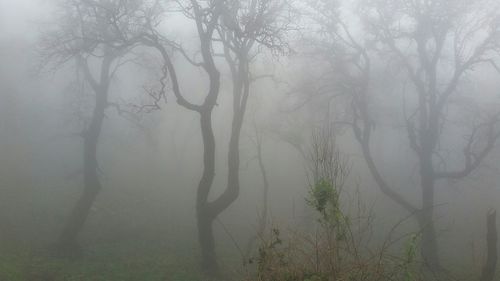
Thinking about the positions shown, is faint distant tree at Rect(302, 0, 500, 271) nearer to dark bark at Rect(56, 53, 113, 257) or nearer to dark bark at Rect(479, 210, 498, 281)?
dark bark at Rect(479, 210, 498, 281)

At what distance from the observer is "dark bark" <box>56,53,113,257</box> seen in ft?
52.5

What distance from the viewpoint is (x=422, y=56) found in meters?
18.1

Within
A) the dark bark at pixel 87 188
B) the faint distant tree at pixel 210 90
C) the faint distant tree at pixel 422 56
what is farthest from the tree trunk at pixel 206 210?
the faint distant tree at pixel 422 56

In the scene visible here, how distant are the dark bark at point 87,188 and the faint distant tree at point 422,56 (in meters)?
8.10

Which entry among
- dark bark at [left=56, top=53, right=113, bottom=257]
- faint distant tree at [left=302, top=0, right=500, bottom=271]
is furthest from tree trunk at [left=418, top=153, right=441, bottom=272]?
dark bark at [left=56, top=53, right=113, bottom=257]

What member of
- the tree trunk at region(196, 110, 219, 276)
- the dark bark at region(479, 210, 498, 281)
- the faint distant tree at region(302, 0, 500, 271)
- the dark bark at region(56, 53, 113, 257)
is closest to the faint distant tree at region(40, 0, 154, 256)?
the dark bark at region(56, 53, 113, 257)

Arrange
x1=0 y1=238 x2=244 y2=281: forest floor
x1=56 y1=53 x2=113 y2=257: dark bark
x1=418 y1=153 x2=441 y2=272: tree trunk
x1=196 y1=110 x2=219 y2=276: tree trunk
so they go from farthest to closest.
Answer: x1=418 y1=153 x2=441 y2=272: tree trunk
x1=56 y1=53 x2=113 y2=257: dark bark
x1=196 y1=110 x2=219 y2=276: tree trunk
x1=0 y1=238 x2=244 y2=281: forest floor

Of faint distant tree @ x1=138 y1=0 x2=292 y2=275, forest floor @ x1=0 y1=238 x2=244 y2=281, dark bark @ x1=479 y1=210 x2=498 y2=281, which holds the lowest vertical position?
forest floor @ x1=0 y1=238 x2=244 y2=281

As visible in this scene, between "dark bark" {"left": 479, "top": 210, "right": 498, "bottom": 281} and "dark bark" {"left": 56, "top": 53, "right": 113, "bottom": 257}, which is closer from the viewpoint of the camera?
"dark bark" {"left": 479, "top": 210, "right": 498, "bottom": 281}

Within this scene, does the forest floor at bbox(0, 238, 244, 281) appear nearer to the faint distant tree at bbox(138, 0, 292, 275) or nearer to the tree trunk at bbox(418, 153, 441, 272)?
the faint distant tree at bbox(138, 0, 292, 275)

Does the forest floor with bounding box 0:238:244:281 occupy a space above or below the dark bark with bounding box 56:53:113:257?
below

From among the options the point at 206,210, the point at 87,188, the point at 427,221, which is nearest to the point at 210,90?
the point at 206,210

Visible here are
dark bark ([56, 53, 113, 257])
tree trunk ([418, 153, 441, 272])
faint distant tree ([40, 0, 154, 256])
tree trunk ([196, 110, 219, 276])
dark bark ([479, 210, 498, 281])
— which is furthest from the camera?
tree trunk ([418, 153, 441, 272])

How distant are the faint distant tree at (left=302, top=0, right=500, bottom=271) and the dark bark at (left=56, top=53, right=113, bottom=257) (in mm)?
8098
